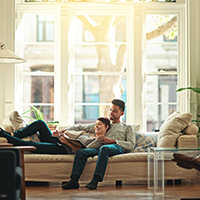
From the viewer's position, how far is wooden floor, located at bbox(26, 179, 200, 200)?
3.89 meters

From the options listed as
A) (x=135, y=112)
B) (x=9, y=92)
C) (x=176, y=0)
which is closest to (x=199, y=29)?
(x=176, y=0)

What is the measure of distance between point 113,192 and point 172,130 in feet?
3.76

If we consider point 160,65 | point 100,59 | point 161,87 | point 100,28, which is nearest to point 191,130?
point 161,87

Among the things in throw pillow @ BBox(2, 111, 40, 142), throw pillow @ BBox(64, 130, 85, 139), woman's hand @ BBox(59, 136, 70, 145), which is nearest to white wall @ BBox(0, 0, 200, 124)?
throw pillow @ BBox(2, 111, 40, 142)

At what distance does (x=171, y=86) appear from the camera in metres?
6.20

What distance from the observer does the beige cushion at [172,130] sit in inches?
187

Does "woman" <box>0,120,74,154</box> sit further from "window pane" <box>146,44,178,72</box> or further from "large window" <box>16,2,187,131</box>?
"window pane" <box>146,44,178,72</box>

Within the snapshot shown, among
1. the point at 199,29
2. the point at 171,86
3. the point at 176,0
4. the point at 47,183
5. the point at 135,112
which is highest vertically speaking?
the point at 176,0

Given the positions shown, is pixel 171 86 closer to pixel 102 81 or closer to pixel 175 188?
pixel 102 81

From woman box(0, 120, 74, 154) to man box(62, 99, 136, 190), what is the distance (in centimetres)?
31

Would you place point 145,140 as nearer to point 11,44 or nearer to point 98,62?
point 98,62

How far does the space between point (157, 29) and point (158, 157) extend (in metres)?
2.77

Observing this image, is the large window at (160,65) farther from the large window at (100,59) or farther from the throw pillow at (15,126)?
the throw pillow at (15,126)

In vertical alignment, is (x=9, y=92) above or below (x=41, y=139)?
above
